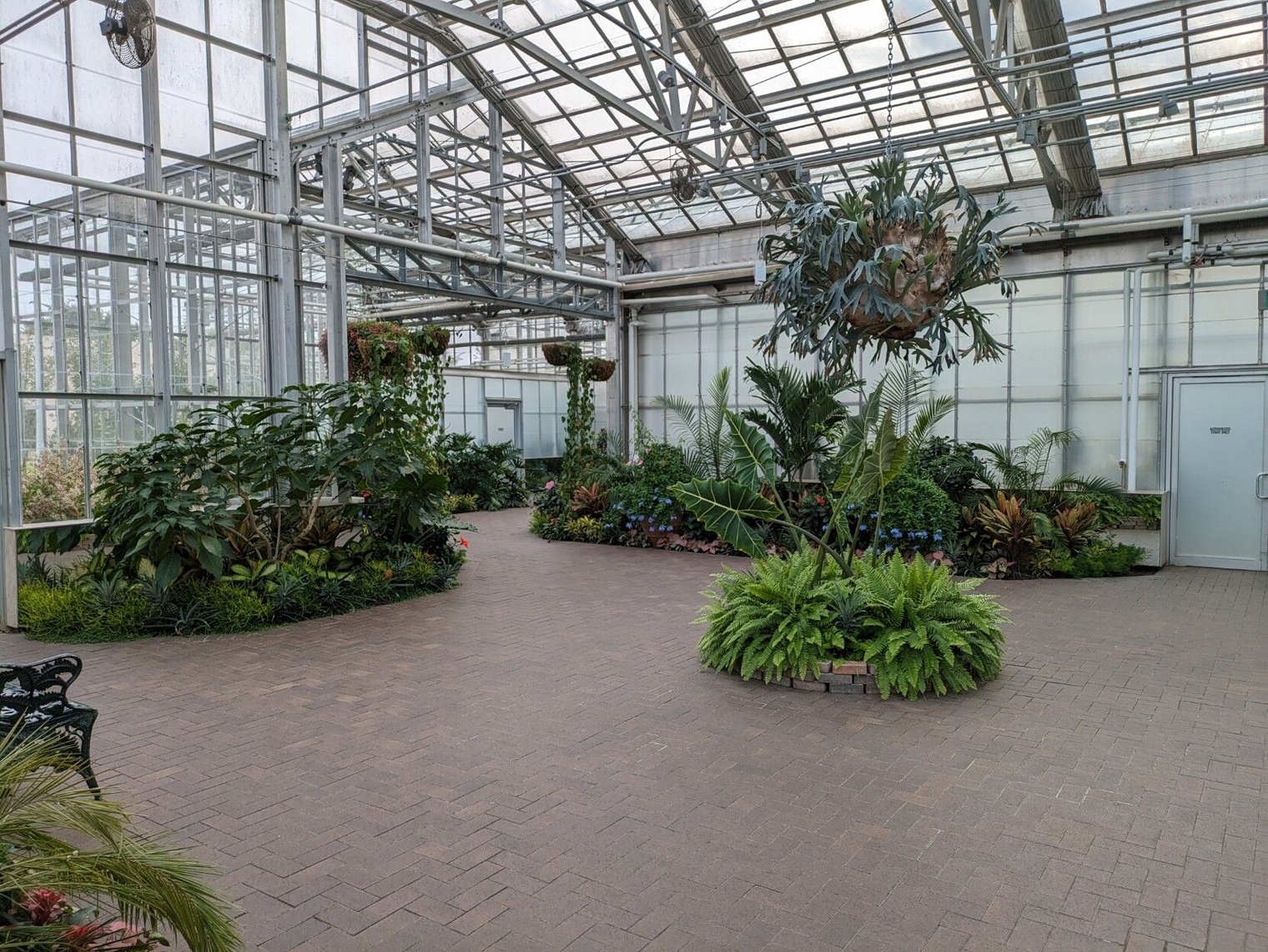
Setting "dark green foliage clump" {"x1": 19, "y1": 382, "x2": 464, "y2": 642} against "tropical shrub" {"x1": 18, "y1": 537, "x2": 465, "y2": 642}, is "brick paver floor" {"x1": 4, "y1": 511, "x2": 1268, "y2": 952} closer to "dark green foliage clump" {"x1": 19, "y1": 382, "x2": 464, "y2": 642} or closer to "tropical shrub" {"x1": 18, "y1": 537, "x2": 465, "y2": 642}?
"tropical shrub" {"x1": 18, "y1": 537, "x2": 465, "y2": 642}

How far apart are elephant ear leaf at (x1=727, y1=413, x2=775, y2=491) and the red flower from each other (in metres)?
5.02

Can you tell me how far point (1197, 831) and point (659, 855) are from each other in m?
2.21

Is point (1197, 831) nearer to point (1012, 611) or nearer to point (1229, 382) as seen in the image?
point (1012, 611)

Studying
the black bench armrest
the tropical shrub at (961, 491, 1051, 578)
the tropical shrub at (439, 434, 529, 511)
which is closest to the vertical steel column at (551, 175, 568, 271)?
the tropical shrub at (439, 434, 529, 511)

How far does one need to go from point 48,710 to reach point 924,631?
15.0ft

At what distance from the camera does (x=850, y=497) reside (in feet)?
18.9

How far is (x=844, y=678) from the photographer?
5.54 metres

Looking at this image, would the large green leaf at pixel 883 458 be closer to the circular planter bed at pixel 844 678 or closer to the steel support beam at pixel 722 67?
the circular planter bed at pixel 844 678

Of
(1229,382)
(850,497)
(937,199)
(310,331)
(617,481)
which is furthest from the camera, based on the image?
(617,481)

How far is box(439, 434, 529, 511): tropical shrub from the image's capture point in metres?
17.5

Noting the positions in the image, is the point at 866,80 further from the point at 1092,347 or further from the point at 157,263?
the point at 157,263

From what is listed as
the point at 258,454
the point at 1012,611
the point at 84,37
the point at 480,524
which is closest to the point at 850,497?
the point at 1012,611

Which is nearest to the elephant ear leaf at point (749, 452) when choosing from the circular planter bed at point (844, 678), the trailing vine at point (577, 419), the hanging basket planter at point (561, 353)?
the circular planter bed at point (844, 678)

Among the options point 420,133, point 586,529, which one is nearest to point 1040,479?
point 586,529
